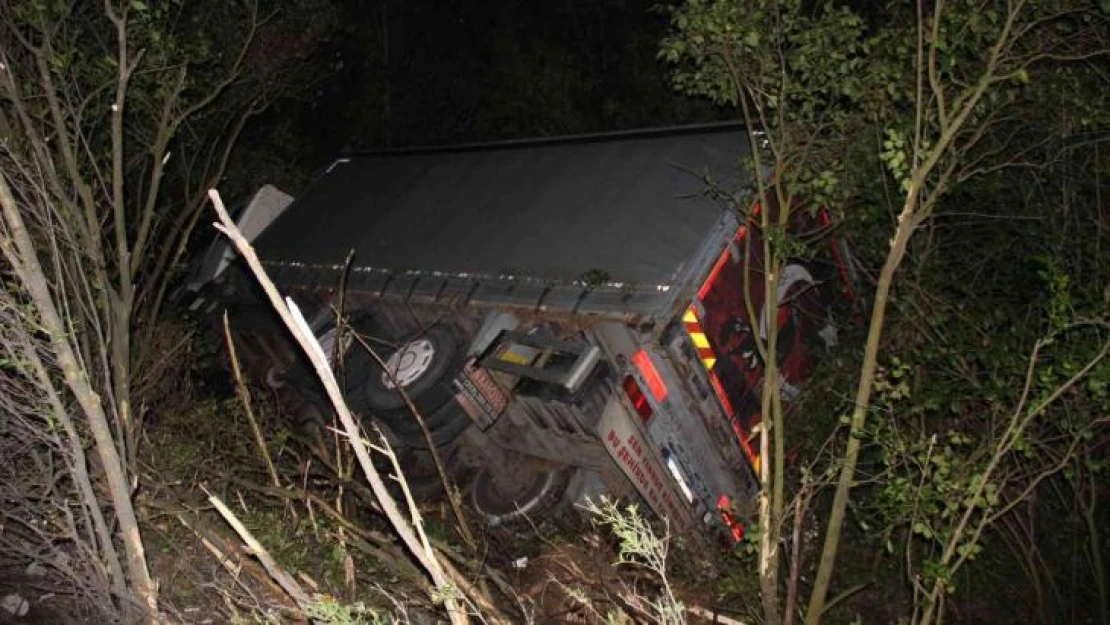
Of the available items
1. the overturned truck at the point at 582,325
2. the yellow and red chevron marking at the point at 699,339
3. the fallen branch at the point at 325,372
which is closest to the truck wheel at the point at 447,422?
the overturned truck at the point at 582,325

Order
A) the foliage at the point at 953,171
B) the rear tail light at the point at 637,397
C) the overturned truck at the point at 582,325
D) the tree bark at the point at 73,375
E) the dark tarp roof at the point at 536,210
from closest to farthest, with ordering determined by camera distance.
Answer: the tree bark at the point at 73,375, the foliage at the point at 953,171, the rear tail light at the point at 637,397, the overturned truck at the point at 582,325, the dark tarp roof at the point at 536,210

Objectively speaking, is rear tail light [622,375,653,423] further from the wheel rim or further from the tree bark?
the tree bark

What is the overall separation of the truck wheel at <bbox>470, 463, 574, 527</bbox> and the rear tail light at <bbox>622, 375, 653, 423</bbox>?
1.03 metres

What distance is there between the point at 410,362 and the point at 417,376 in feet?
0.78

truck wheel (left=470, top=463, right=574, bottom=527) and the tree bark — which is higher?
the tree bark

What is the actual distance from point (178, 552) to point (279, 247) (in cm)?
473

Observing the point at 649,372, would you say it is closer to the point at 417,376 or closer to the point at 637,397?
the point at 637,397

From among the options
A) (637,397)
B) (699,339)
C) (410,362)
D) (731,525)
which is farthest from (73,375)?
(731,525)

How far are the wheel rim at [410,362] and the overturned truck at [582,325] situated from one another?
0.7 inches

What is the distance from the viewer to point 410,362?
611 cm

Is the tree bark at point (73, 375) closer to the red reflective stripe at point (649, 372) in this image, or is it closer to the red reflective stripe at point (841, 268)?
the red reflective stripe at point (649, 372)

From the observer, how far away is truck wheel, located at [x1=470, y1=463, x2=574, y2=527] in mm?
5824

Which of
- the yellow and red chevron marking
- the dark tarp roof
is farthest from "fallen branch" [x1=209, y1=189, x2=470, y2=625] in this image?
the dark tarp roof

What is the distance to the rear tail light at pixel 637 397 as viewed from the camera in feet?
16.3
